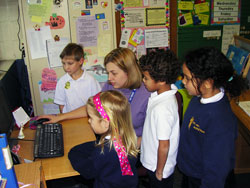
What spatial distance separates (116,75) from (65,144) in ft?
1.84

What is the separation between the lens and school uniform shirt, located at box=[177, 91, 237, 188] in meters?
1.24

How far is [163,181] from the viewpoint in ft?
5.17

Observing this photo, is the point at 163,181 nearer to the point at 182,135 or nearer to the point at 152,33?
the point at 182,135

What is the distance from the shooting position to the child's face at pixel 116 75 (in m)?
1.81

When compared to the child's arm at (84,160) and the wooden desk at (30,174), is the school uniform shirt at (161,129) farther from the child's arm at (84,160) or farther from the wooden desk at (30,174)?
the wooden desk at (30,174)

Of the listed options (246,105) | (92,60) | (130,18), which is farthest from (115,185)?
(130,18)

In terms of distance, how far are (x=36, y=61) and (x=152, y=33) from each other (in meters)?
1.49

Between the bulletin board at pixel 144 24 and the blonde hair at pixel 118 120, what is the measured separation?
7.07 ft

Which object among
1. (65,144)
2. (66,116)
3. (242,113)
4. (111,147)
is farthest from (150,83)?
(242,113)

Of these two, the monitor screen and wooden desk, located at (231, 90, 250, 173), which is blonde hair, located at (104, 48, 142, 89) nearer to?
the monitor screen

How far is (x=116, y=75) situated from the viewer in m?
1.82

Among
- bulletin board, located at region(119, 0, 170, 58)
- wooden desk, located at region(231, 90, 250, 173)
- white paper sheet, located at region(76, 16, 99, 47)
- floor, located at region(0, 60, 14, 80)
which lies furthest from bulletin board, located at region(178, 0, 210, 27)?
floor, located at region(0, 60, 14, 80)

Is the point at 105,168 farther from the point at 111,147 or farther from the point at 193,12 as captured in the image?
the point at 193,12

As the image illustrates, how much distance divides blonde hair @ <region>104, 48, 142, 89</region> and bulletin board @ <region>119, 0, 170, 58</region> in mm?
1644
